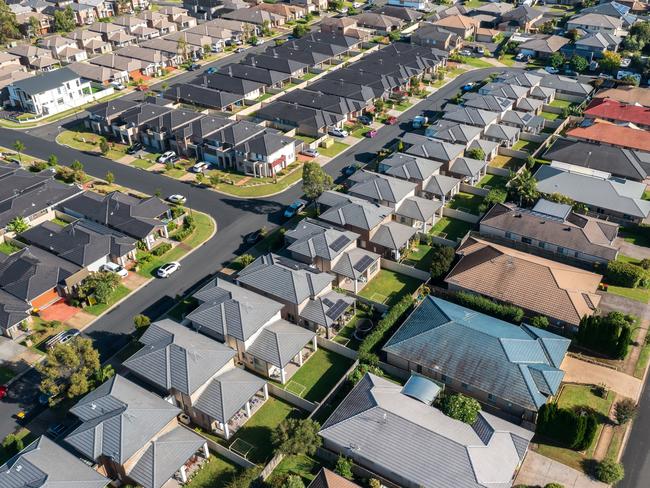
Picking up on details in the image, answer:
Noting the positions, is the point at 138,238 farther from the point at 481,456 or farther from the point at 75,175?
the point at 481,456

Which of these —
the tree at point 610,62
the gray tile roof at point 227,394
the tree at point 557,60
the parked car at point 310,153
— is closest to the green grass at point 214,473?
the gray tile roof at point 227,394

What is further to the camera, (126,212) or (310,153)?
(310,153)

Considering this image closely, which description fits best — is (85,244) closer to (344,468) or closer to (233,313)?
(233,313)

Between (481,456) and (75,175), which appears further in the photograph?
(75,175)

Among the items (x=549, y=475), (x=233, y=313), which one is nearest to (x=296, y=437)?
(x=233, y=313)

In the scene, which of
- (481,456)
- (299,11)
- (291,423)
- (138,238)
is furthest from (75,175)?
(299,11)

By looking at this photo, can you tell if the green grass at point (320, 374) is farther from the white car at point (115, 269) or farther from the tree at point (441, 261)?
the white car at point (115, 269)
